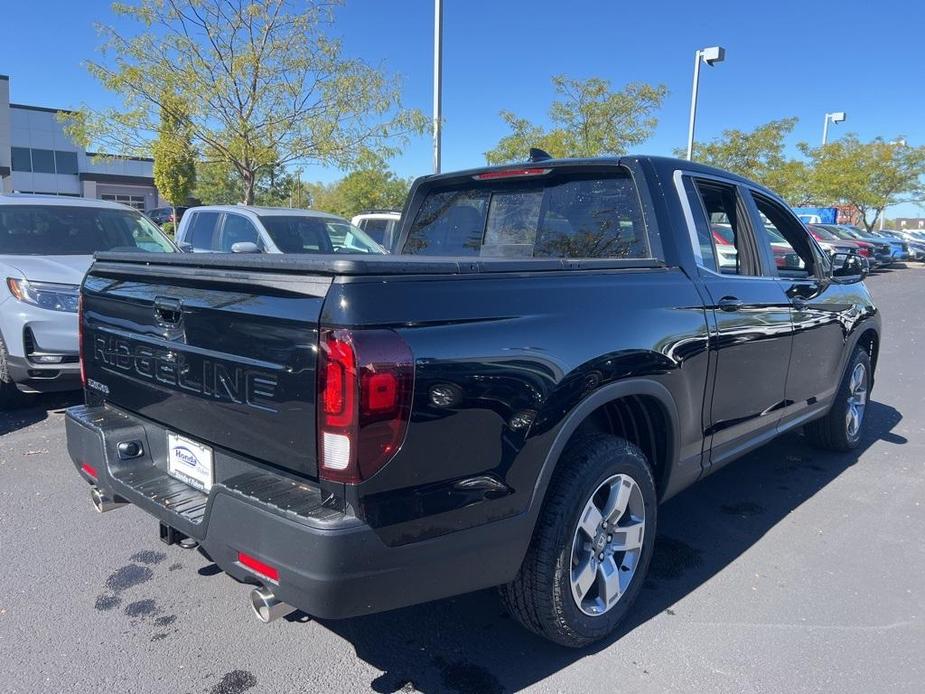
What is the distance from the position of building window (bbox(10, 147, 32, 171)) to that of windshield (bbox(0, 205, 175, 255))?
1653 inches

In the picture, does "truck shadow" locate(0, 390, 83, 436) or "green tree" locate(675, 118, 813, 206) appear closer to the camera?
"truck shadow" locate(0, 390, 83, 436)

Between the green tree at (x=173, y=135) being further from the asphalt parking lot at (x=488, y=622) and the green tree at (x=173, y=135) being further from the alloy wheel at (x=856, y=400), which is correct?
the alloy wheel at (x=856, y=400)

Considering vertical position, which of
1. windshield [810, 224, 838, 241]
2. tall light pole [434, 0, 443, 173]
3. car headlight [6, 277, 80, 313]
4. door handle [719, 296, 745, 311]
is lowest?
car headlight [6, 277, 80, 313]

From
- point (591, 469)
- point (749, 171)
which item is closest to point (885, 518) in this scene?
point (591, 469)

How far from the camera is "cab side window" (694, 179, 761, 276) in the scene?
3.62 metres

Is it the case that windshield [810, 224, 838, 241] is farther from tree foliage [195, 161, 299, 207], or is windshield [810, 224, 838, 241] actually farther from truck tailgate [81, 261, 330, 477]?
truck tailgate [81, 261, 330, 477]

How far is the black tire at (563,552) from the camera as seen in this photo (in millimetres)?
2482

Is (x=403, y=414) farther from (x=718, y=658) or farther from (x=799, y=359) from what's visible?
(x=799, y=359)

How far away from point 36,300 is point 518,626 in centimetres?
454

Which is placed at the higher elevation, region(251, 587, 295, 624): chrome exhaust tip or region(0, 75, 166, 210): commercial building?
region(0, 75, 166, 210): commercial building

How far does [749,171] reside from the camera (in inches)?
1288

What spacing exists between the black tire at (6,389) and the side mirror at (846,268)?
6.10 meters

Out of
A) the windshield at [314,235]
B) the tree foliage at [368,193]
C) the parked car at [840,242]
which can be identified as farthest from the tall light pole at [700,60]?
the tree foliage at [368,193]

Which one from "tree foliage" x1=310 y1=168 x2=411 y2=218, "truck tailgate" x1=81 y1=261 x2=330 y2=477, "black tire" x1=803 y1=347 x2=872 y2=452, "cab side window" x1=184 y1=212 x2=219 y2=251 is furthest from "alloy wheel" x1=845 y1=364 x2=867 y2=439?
"tree foliage" x1=310 y1=168 x2=411 y2=218
